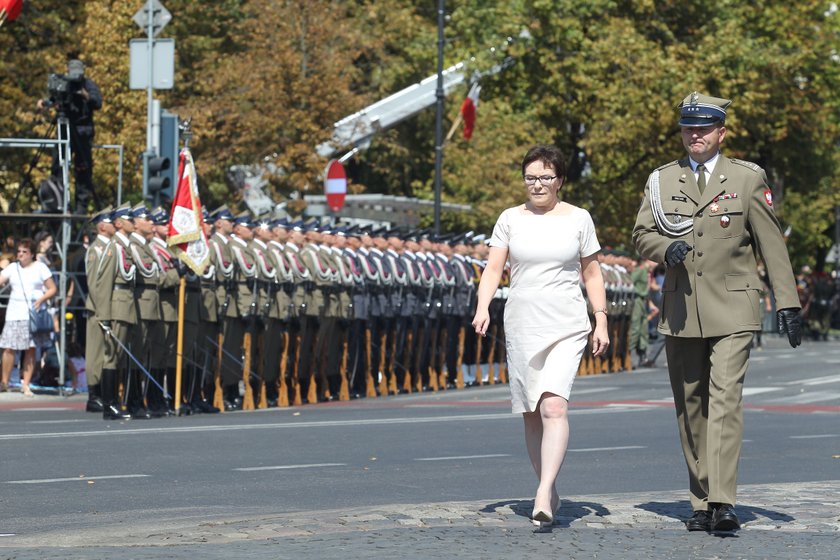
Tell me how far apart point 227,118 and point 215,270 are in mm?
17708

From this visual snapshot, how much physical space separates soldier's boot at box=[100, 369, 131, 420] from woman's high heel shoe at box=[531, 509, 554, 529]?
9767 mm

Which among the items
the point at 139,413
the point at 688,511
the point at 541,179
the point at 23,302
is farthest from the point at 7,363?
the point at 541,179

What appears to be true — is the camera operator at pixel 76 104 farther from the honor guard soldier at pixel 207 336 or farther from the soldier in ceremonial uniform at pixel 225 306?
the honor guard soldier at pixel 207 336

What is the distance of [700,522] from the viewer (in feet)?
29.8

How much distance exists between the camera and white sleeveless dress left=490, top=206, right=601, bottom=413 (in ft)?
30.8

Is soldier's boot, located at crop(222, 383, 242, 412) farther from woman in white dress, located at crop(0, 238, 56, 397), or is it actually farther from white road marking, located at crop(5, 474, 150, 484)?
white road marking, located at crop(5, 474, 150, 484)

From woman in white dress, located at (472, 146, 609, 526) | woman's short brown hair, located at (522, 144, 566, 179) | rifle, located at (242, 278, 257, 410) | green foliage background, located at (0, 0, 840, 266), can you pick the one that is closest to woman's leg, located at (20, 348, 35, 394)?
rifle, located at (242, 278, 257, 410)

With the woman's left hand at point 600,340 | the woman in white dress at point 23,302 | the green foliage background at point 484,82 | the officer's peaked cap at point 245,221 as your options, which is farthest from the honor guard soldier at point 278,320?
the green foliage background at point 484,82

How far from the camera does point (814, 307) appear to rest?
52562 mm

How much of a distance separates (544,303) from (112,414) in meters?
9.52

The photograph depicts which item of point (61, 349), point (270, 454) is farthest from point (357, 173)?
point (270, 454)

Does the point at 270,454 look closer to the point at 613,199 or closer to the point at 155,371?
the point at 155,371

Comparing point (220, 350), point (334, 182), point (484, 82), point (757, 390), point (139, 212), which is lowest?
point (757, 390)

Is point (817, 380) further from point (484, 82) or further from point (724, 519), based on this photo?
point (484, 82)
